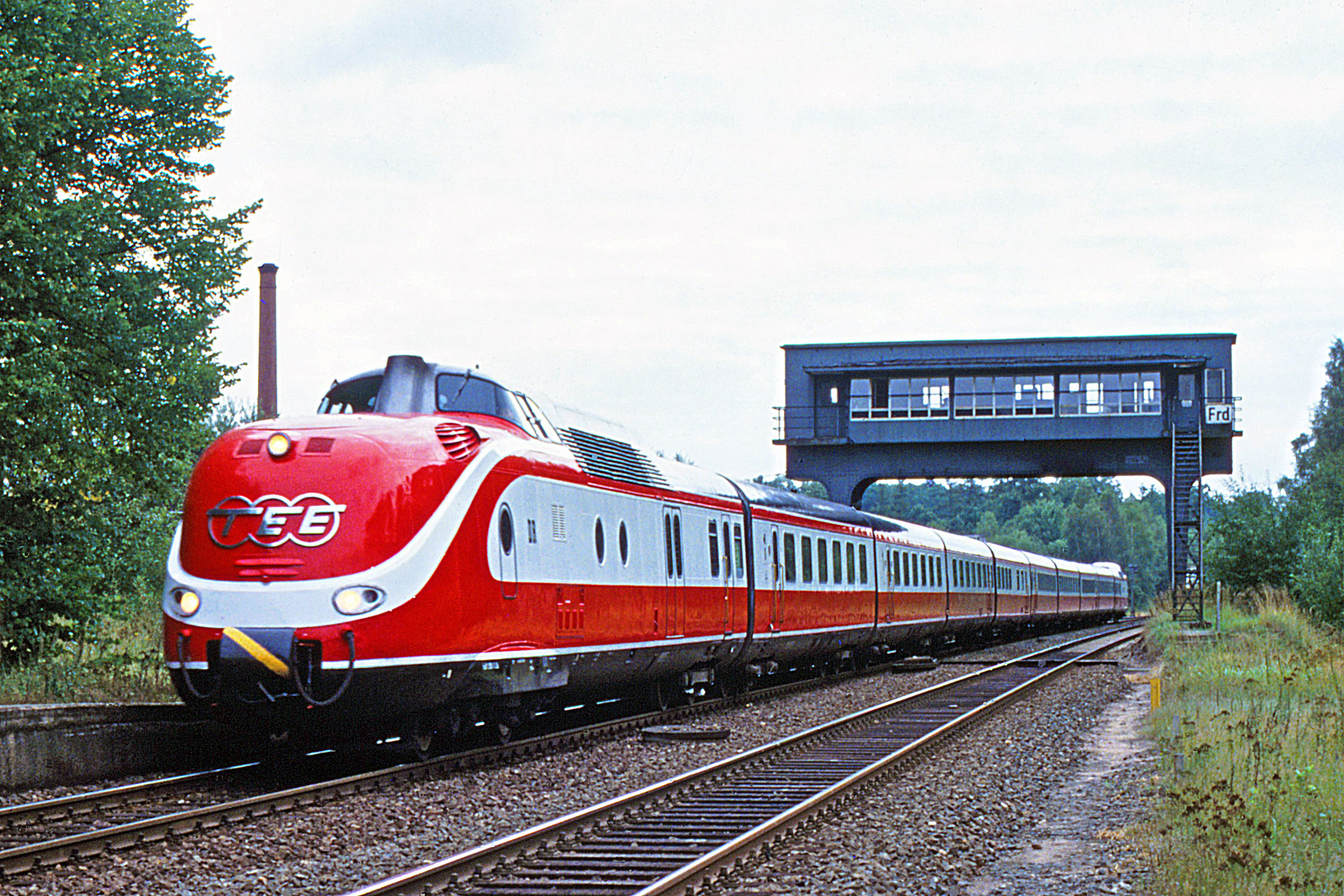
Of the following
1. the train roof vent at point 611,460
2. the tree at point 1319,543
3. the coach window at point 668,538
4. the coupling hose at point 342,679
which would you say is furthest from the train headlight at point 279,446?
the tree at point 1319,543

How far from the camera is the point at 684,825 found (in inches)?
403

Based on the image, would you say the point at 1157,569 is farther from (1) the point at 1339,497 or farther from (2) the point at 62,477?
(2) the point at 62,477

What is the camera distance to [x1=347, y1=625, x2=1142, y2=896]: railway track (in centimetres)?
825

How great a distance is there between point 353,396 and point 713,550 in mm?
6703

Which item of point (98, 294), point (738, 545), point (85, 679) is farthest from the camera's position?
point (98, 294)

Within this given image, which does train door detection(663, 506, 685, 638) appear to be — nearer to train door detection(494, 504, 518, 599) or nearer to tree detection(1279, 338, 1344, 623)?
train door detection(494, 504, 518, 599)

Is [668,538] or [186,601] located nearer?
[186,601]

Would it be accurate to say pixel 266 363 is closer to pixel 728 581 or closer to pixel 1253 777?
pixel 728 581

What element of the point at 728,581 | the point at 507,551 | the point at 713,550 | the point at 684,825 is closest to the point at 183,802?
the point at 507,551

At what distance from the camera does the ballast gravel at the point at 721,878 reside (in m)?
8.41

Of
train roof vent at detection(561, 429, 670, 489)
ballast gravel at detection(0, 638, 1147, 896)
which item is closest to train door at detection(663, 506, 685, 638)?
Result: train roof vent at detection(561, 429, 670, 489)

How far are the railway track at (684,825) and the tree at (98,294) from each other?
35.1 feet

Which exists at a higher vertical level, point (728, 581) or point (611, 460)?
point (611, 460)

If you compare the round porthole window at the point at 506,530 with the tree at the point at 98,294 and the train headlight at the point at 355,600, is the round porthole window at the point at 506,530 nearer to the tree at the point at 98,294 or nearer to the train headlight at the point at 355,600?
the train headlight at the point at 355,600
